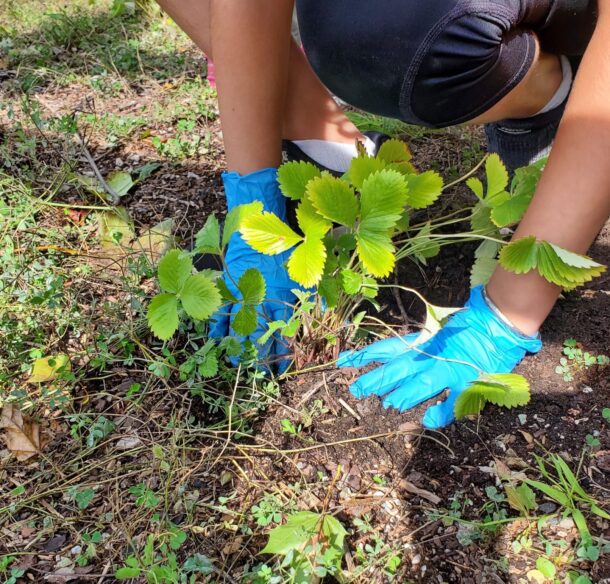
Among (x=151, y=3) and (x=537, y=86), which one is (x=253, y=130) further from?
(x=151, y=3)

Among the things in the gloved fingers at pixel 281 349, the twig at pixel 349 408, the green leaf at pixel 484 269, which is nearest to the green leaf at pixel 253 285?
the gloved fingers at pixel 281 349

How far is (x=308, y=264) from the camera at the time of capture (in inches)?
37.3

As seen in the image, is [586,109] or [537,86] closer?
[586,109]

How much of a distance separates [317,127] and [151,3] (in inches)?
69.5

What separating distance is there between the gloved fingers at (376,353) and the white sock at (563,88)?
0.70m

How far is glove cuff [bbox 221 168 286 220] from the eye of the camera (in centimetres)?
131

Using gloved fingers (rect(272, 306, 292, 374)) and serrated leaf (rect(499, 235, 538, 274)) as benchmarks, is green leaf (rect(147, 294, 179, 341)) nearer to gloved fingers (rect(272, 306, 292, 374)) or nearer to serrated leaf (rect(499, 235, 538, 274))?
gloved fingers (rect(272, 306, 292, 374))

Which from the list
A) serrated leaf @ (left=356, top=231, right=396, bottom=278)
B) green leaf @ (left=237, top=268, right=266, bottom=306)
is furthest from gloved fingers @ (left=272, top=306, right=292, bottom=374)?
serrated leaf @ (left=356, top=231, right=396, bottom=278)

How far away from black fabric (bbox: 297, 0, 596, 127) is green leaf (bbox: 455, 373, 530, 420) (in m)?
0.60

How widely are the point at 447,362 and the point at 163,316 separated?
638mm

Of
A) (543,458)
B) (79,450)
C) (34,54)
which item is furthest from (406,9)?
(34,54)

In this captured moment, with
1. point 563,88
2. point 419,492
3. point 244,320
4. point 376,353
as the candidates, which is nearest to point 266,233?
point 244,320

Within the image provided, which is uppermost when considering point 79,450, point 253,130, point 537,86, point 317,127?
point 537,86

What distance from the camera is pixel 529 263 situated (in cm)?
101
